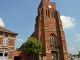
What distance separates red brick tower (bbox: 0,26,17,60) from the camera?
1062 inches

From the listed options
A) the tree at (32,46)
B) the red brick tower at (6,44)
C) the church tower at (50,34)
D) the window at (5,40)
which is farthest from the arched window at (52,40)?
the window at (5,40)

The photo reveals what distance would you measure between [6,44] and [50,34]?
621 inches

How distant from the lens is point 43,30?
120 feet

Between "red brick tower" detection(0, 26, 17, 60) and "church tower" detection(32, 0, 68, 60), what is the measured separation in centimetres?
951

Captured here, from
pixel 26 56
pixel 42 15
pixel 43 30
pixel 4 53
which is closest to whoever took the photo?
pixel 4 53

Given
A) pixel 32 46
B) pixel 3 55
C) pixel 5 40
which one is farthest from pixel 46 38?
pixel 3 55

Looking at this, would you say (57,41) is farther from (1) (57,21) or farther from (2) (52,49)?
(1) (57,21)

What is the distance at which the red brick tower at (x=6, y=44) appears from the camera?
2698cm

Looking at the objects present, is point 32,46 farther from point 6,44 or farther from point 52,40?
point 52,40

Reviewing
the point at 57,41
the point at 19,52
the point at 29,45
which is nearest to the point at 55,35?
the point at 57,41

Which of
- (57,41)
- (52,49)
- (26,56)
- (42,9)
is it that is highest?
(42,9)

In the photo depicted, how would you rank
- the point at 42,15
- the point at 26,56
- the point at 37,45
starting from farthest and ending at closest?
the point at 42,15, the point at 26,56, the point at 37,45

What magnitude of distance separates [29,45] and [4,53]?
24.2ft

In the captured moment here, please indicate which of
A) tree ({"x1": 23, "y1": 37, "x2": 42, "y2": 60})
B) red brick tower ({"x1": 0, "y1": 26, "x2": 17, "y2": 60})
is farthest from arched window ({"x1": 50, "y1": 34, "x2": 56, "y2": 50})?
red brick tower ({"x1": 0, "y1": 26, "x2": 17, "y2": 60})
